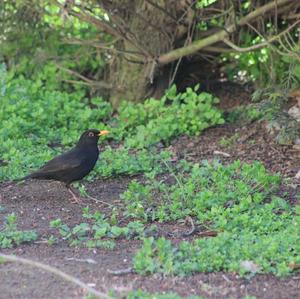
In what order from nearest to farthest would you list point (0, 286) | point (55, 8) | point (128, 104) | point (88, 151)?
1. point (0, 286)
2. point (88, 151)
3. point (128, 104)
4. point (55, 8)

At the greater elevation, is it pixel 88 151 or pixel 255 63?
pixel 255 63

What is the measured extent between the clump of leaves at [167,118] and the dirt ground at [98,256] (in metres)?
0.52

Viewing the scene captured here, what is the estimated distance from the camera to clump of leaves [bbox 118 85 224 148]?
9.77m

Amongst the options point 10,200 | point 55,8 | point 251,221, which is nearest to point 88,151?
point 10,200

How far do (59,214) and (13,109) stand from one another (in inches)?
115

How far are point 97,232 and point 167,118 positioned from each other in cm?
346

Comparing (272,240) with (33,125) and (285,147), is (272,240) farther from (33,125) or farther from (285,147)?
(33,125)

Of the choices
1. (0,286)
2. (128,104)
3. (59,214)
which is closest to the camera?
(0,286)

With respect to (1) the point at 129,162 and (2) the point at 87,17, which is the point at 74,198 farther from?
(2) the point at 87,17

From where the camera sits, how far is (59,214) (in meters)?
7.61

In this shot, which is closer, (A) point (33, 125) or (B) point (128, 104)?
(A) point (33, 125)

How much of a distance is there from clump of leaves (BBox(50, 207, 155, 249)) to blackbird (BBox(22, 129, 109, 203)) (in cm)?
107

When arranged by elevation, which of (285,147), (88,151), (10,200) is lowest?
(10,200)

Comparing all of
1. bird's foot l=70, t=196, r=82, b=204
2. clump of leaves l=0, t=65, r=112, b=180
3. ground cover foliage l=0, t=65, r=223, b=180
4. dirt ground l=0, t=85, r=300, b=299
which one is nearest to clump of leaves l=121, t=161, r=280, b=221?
dirt ground l=0, t=85, r=300, b=299
